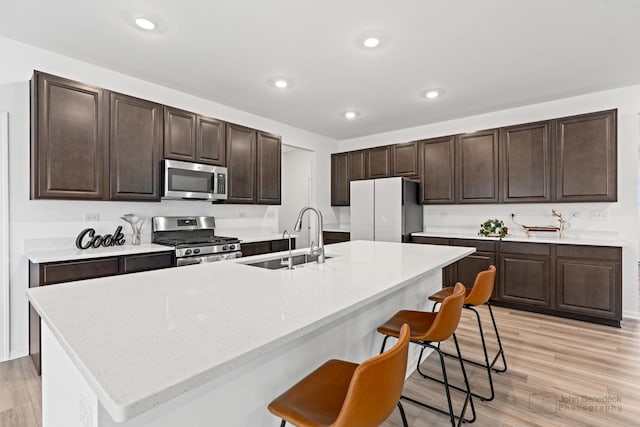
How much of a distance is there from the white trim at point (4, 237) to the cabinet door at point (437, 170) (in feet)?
15.4

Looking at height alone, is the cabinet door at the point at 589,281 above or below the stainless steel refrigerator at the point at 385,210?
below

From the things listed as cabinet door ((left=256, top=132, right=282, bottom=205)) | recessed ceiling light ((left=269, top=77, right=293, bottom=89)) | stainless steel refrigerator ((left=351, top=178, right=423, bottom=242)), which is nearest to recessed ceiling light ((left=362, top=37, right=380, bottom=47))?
recessed ceiling light ((left=269, top=77, right=293, bottom=89))

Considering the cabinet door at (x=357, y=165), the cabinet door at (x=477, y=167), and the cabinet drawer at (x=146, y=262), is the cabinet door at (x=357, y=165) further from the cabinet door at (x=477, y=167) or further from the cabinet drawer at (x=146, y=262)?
the cabinet drawer at (x=146, y=262)

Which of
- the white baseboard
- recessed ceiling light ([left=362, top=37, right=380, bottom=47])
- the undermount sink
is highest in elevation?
recessed ceiling light ([left=362, top=37, right=380, bottom=47])

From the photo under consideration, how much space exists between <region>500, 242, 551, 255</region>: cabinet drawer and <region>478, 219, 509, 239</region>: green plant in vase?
→ 22cm

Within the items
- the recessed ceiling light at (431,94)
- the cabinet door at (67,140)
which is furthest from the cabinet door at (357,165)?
the cabinet door at (67,140)

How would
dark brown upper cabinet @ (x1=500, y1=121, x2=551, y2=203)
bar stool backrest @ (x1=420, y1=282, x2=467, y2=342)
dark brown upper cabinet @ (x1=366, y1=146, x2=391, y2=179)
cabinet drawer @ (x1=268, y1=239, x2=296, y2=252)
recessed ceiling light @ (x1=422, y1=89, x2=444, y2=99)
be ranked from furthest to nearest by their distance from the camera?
dark brown upper cabinet @ (x1=366, y1=146, x2=391, y2=179)
cabinet drawer @ (x1=268, y1=239, x2=296, y2=252)
dark brown upper cabinet @ (x1=500, y1=121, x2=551, y2=203)
recessed ceiling light @ (x1=422, y1=89, x2=444, y2=99)
bar stool backrest @ (x1=420, y1=282, x2=467, y2=342)

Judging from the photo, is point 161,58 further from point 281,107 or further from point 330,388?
point 330,388

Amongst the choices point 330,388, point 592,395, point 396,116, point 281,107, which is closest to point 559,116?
point 396,116

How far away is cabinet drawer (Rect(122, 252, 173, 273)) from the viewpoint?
2.68 m

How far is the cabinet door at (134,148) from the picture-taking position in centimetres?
289

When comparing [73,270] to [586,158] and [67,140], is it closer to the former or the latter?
[67,140]

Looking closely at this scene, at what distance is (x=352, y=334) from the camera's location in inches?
68.2

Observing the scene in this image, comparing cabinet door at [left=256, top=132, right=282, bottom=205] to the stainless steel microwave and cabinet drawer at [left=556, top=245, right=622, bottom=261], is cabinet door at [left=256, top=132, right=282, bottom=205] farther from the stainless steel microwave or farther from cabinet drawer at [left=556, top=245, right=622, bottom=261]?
cabinet drawer at [left=556, top=245, right=622, bottom=261]
